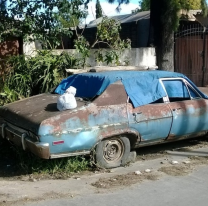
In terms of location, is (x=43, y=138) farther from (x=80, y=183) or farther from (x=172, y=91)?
(x=172, y=91)

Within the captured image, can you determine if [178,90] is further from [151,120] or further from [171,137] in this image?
[151,120]

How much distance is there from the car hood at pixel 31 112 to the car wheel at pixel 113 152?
73 cm

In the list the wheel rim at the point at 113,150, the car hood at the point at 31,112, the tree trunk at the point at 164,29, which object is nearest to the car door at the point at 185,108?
the wheel rim at the point at 113,150

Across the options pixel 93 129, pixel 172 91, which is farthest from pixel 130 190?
pixel 172 91

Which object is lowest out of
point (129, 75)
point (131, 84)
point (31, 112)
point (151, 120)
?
point (151, 120)

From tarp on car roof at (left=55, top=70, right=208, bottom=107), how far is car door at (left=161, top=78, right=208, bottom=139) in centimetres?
21

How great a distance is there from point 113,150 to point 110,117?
575mm

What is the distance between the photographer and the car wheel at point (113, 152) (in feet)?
19.7

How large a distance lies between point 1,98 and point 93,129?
349 centimetres

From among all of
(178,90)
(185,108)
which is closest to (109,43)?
(178,90)

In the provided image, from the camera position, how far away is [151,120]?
21.0ft

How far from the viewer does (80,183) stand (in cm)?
549

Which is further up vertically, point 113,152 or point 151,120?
point 151,120

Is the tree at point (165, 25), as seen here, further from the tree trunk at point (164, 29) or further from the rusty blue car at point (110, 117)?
the rusty blue car at point (110, 117)
